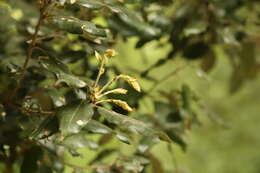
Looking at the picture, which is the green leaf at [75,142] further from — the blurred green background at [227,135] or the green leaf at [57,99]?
the blurred green background at [227,135]

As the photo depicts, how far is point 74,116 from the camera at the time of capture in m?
0.81

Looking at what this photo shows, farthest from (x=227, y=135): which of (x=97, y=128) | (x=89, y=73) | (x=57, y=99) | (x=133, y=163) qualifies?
(x=97, y=128)

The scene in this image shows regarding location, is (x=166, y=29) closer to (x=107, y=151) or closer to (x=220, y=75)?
(x=107, y=151)

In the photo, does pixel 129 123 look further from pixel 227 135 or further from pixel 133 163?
pixel 227 135

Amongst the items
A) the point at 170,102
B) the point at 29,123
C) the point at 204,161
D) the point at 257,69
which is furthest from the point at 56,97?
the point at 204,161

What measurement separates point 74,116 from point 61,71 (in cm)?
11

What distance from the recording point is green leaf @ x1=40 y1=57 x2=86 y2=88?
2.79ft

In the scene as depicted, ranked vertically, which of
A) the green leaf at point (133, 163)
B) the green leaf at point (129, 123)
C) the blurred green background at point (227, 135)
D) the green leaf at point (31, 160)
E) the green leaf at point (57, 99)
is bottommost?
the blurred green background at point (227, 135)

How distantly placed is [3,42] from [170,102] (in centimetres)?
46

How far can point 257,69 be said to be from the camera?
1689 millimetres

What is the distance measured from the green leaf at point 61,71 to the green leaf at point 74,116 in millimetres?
40

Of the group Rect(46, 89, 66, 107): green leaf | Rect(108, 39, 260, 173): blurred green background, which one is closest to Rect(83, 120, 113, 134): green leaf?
Rect(46, 89, 66, 107): green leaf

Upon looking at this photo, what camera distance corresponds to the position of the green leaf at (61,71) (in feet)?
2.79

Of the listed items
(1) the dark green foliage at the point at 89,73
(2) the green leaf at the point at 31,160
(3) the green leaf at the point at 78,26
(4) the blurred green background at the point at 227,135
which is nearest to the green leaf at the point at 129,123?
(1) the dark green foliage at the point at 89,73
